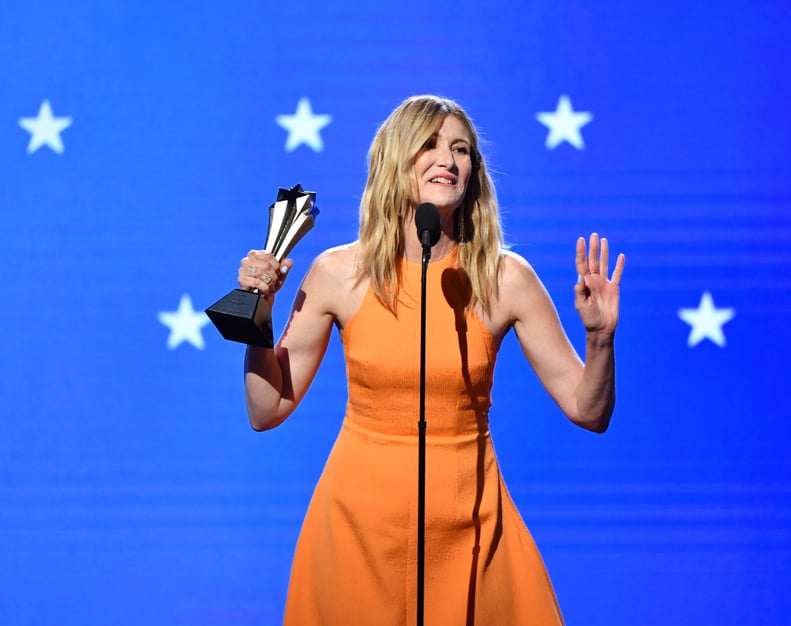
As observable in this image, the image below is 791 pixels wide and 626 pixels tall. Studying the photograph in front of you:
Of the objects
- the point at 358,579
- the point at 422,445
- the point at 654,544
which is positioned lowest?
the point at 358,579

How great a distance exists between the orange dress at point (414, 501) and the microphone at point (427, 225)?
0.94 ft

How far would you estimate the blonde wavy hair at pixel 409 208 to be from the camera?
1.91 metres

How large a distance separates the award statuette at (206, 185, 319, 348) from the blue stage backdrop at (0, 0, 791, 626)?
0.94 m

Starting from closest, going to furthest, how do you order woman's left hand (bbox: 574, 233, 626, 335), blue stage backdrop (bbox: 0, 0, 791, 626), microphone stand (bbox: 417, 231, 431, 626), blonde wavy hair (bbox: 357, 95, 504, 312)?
microphone stand (bbox: 417, 231, 431, 626) < woman's left hand (bbox: 574, 233, 626, 335) < blonde wavy hair (bbox: 357, 95, 504, 312) < blue stage backdrop (bbox: 0, 0, 791, 626)

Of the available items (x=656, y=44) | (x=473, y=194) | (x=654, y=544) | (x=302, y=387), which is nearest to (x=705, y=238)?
(x=656, y=44)

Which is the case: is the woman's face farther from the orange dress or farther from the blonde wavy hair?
the orange dress

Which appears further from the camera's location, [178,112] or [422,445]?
[178,112]

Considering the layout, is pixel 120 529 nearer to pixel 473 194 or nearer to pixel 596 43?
pixel 473 194

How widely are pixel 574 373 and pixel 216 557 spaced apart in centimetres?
158

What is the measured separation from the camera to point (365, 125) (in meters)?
2.88

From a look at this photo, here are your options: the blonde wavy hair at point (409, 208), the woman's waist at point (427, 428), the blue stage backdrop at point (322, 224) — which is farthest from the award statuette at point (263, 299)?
the blue stage backdrop at point (322, 224)

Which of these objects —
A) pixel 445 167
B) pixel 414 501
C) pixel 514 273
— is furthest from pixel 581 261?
pixel 414 501

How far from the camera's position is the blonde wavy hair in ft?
6.27

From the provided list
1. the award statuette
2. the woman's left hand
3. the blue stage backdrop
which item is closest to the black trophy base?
the award statuette
